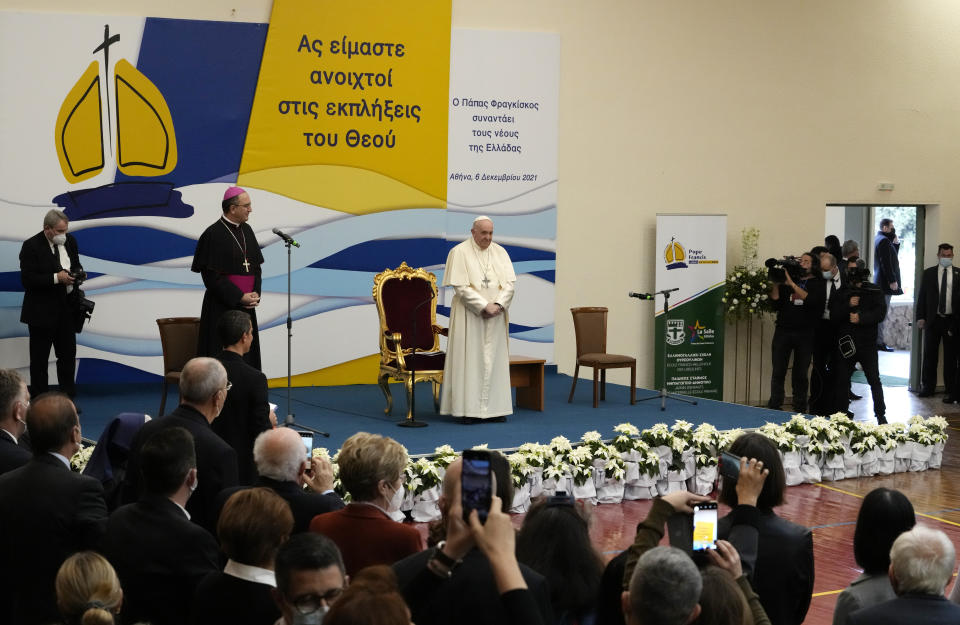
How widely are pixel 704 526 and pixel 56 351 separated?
7.09 metres

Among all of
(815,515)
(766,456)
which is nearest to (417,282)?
(815,515)

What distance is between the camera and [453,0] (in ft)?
34.7

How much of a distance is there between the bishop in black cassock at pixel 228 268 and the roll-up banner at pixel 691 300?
500cm

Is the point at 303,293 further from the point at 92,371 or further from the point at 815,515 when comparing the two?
the point at 815,515

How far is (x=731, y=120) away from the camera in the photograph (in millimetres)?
11828

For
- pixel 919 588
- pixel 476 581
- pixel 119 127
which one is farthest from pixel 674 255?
pixel 476 581

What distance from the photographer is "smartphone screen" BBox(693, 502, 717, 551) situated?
8.92 feet

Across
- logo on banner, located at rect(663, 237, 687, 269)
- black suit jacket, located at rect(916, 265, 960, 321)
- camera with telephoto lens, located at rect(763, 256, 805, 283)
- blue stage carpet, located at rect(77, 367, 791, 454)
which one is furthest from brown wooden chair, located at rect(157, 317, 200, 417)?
black suit jacket, located at rect(916, 265, 960, 321)

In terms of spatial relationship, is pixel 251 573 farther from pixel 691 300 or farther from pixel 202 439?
pixel 691 300

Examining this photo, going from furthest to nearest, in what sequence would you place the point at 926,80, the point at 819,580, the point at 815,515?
1. the point at 926,80
2. the point at 815,515
3. the point at 819,580

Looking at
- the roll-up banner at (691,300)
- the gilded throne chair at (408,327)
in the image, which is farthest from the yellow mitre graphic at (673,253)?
the gilded throne chair at (408,327)

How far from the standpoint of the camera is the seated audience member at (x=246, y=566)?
265 cm

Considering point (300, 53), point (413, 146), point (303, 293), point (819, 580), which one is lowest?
point (819, 580)

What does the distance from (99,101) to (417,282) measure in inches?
122
